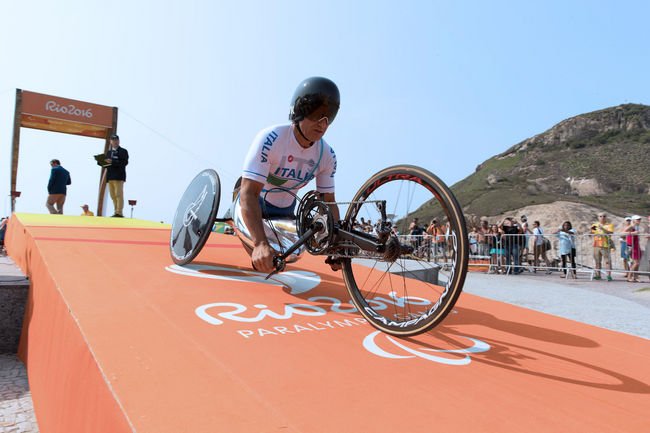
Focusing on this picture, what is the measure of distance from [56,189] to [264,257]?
1061cm

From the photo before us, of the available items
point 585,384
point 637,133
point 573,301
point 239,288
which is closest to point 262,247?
point 239,288

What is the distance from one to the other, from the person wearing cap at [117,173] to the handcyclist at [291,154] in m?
7.77

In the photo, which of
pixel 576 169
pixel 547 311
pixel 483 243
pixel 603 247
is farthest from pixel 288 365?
pixel 576 169

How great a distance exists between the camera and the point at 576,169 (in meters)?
61.5

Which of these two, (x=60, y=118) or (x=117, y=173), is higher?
(x=60, y=118)

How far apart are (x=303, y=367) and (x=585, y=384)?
4.39 feet

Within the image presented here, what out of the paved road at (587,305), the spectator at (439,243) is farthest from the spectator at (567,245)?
the paved road at (587,305)

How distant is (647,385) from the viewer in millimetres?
2059

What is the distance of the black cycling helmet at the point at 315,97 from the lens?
3033 mm

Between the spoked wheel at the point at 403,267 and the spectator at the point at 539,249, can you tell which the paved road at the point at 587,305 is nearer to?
the spoked wheel at the point at 403,267

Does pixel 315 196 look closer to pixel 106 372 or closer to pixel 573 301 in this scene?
pixel 106 372

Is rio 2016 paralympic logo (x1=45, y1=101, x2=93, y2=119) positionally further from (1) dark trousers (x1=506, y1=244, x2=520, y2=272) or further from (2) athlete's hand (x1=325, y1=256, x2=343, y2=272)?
(1) dark trousers (x1=506, y1=244, x2=520, y2=272)

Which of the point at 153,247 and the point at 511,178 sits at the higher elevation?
the point at 511,178

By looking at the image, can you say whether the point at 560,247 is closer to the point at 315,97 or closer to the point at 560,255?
the point at 560,255
